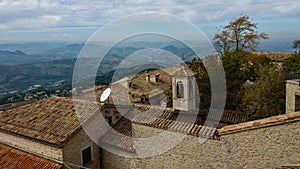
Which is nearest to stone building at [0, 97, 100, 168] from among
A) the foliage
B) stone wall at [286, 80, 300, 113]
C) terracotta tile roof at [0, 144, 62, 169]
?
terracotta tile roof at [0, 144, 62, 169]

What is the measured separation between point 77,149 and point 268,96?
9.44 m

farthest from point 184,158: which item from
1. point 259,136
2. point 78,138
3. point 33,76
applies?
point 33,76

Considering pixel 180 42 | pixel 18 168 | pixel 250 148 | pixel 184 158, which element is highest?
pixel 180 42

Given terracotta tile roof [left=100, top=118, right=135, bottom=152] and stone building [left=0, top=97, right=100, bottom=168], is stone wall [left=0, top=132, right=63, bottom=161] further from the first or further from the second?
terracotta tile roof [left=100, top=118, right=135, bottom=152]

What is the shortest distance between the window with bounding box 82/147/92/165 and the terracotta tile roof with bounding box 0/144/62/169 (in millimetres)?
1088

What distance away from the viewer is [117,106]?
11.0 m

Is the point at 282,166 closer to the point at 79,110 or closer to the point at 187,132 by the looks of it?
the point at 187,132

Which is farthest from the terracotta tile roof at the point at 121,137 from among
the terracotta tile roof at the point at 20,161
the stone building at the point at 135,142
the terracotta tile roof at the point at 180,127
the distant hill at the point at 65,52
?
the distant hill at the point at 65,52

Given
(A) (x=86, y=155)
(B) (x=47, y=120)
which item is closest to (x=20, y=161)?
(B) (x=47, y=120)

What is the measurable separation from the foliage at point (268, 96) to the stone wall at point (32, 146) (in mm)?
9155

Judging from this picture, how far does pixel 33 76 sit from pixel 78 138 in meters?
87.2

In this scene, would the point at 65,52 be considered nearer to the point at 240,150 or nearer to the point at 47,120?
the point at 47,120

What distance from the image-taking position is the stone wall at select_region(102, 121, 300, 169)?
6.52 meters

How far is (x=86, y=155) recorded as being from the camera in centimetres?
978
